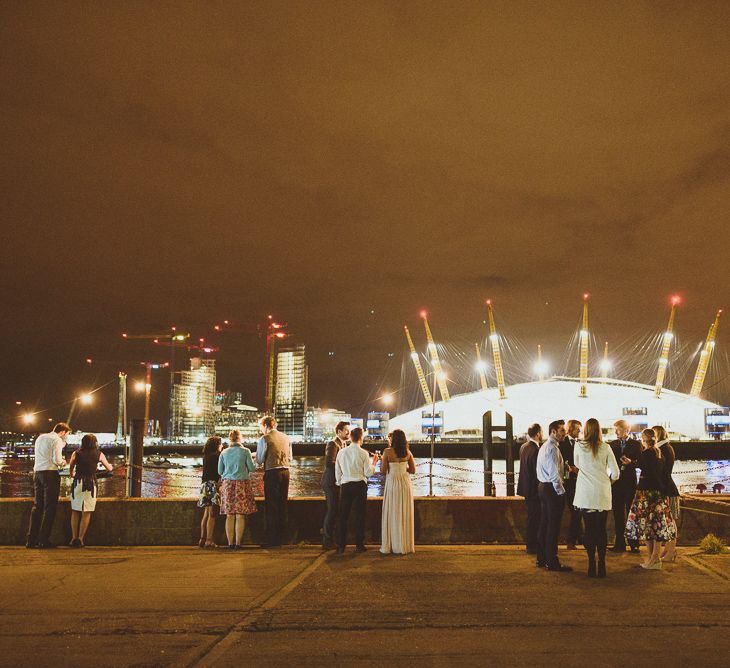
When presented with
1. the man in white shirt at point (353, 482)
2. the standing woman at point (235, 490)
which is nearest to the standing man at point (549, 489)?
the man in white shirt at point (353, 482)

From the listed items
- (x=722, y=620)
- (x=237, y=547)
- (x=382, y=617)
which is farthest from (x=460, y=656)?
(x=237, y=547)

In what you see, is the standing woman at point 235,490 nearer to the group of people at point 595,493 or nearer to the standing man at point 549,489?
the group of people at point 595,493

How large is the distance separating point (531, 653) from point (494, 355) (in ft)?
369

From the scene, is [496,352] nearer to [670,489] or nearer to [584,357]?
[584,357]

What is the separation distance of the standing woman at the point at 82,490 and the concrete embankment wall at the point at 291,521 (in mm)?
340

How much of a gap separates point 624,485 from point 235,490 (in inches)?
223

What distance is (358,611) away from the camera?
624cm

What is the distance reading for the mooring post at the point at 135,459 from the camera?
11758 mm

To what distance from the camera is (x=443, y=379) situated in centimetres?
12544

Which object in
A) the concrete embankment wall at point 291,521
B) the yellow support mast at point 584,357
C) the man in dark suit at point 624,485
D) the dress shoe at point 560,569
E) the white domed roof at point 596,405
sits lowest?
the dress shoe at point 560,569

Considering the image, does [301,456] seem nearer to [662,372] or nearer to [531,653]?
[662,372]

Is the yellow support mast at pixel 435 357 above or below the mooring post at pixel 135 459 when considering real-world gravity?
above

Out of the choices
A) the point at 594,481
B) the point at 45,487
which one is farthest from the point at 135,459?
the point at 594,481

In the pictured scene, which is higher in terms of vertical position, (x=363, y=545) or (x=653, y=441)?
(x=653, y=441)
